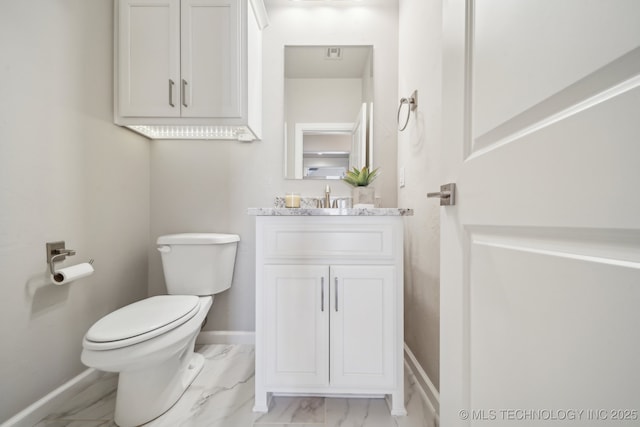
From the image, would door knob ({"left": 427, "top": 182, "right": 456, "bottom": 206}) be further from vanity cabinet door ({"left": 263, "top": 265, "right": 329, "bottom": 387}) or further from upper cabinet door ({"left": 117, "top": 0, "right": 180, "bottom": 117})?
upper cabinet door ({"left": 117, "top": 0, "right": 180, "bottom": 117})

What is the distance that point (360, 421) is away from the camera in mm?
1098

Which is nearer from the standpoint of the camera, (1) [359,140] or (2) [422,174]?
(2) [422,174]

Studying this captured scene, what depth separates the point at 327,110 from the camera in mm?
1769

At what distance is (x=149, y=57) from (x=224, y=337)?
1.83m

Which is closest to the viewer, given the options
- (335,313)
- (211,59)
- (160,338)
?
(160,338)

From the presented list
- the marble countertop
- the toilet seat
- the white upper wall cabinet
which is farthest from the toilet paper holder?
the marble countertop

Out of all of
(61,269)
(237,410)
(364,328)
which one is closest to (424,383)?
(364,328)

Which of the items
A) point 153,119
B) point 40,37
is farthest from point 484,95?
point 40,37

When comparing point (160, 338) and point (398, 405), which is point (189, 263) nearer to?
point (160, 338)

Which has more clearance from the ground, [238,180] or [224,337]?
[238,180]

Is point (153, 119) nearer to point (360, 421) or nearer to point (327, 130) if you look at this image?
point (327, 130)

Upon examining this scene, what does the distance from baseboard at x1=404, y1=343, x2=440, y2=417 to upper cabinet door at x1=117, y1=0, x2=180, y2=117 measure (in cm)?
196

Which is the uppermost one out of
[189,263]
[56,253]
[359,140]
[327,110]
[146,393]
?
[327,110]

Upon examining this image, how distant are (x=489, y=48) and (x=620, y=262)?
47 cm
